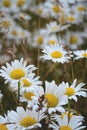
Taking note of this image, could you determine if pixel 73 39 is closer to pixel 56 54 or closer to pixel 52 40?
pixel 52 40

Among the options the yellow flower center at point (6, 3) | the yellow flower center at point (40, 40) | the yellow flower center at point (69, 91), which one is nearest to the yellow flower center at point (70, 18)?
the yellow flower center at point (40, 40)

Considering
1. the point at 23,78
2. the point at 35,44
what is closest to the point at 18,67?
the point at 23,78

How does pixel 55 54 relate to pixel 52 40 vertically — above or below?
below

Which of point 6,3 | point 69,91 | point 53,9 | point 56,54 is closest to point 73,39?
point 53,9

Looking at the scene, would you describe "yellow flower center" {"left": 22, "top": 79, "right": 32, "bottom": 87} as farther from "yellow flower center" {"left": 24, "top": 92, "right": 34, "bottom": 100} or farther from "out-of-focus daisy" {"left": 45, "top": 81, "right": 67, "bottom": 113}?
"out-of-focus daisy" {"left": 45, "top": 81, "right": 67, "bottom": 113}

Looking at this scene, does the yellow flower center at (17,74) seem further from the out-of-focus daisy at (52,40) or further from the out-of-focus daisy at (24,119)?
the out-of-focus daisy at (52,40)

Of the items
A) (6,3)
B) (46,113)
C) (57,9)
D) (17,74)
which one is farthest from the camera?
(6,3)

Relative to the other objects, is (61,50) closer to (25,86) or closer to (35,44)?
(25,86)
